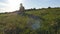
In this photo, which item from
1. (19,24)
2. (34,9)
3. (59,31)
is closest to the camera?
(59,31)

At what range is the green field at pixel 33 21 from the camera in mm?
26531

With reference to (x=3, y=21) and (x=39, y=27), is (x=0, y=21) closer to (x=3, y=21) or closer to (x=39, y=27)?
(x=3, y=21)

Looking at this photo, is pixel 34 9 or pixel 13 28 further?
pixel 34 9

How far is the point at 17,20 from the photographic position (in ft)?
96.6

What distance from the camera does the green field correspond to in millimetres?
26531

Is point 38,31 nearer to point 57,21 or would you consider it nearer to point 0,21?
point 57,21

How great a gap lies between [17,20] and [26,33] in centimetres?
386

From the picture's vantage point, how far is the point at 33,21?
28297mm

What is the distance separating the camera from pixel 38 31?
26359 mm

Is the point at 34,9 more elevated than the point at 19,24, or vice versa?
the point at 34,9

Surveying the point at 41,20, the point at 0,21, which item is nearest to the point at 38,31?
the point at 41,20

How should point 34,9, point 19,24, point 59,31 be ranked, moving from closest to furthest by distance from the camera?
point 59,31 → point 19,24 → point 34,9

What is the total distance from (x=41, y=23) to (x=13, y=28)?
4.16 metres

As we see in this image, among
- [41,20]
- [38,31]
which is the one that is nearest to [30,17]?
[41,20]
